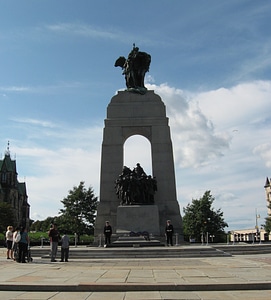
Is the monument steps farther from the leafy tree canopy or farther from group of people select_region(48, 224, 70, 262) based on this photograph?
the leafy tree canopy

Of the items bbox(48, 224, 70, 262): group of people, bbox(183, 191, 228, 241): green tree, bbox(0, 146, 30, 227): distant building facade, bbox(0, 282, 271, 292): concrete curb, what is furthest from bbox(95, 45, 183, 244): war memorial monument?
bbox(0, 146, 30, 227): distant building facade

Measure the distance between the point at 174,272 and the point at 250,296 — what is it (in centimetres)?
369

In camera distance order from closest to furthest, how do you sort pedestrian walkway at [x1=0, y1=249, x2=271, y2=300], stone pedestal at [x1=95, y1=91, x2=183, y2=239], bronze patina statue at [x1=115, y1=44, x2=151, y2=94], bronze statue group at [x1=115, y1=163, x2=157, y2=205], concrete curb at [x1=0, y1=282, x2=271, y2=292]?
pedestrian walkway at [x1=0, y1=249, x2=271, y2=300], concrete curb at [x1=0, y1=282, x2=271, y2=292], bronze statue group at [x1=115, y1=163, x2=157, y2=205], stone pedestal at [x1=95, y1=91, x2=183, y2=239], bronze patina statue at [x1=115, y1=44, x2=151, y2=94]

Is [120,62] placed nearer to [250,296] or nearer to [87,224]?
[250,296]

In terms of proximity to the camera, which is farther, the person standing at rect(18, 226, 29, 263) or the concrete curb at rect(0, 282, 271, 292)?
the person standing at rect(18, 226, 29, 263)

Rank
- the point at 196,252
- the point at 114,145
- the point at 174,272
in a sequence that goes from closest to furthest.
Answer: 1. the point at 174,272
2. the point at 196,252
3. the point at 114,145

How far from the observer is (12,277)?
1048 centimetres

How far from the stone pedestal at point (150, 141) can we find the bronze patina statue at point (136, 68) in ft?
4.05

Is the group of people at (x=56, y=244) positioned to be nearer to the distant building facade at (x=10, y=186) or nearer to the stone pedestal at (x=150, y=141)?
the stone pedestal at (x=150, y=141)

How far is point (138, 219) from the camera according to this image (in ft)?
80.8

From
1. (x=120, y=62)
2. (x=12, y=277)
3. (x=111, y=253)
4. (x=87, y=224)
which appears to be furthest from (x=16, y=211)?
(x=12, y=277)

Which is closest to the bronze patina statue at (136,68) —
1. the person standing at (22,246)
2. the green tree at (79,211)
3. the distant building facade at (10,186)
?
the person standing at (22,246)

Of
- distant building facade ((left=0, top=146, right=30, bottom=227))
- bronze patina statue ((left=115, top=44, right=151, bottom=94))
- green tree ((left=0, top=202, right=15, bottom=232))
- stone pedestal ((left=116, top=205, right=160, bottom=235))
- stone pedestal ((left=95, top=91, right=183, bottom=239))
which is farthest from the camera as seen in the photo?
distant building facade ((left=0, top=146, right=30, bottom=227))

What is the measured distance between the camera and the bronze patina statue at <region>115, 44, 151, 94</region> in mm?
30703
